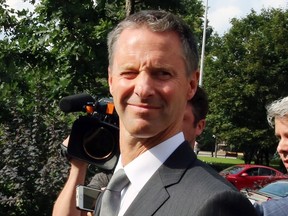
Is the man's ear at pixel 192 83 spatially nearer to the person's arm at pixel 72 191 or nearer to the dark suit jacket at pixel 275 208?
the dark suit jacket at pixel 275 208

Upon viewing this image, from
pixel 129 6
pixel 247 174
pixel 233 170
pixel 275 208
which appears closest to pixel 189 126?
pixel 275 208

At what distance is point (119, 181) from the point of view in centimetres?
190

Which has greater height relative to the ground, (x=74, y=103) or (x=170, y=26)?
(x=170, y=26)

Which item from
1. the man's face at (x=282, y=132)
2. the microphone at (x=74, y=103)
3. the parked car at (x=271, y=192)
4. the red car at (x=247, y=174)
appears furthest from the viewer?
the red car at (x=247, y=174)

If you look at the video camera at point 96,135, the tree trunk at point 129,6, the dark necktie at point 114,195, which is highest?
the tree trunk at point 129,6

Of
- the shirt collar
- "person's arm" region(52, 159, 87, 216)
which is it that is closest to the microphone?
"person's arm" region(52, 159, 87, 216)

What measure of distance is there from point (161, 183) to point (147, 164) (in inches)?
4.8

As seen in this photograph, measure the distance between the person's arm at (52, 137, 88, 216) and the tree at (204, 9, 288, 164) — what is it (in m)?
27.1

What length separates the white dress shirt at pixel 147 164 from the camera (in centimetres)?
183

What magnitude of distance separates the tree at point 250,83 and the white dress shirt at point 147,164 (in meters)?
27.7

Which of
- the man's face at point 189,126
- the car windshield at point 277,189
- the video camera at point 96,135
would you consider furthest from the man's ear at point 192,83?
the car windshield at point 277,189

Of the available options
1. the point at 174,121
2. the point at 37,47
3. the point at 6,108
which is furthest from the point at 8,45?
the point at 174,121

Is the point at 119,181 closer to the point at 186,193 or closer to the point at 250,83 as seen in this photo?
the point at 186,193

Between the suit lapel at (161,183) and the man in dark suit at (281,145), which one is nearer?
the suit lapel at (161,183)
